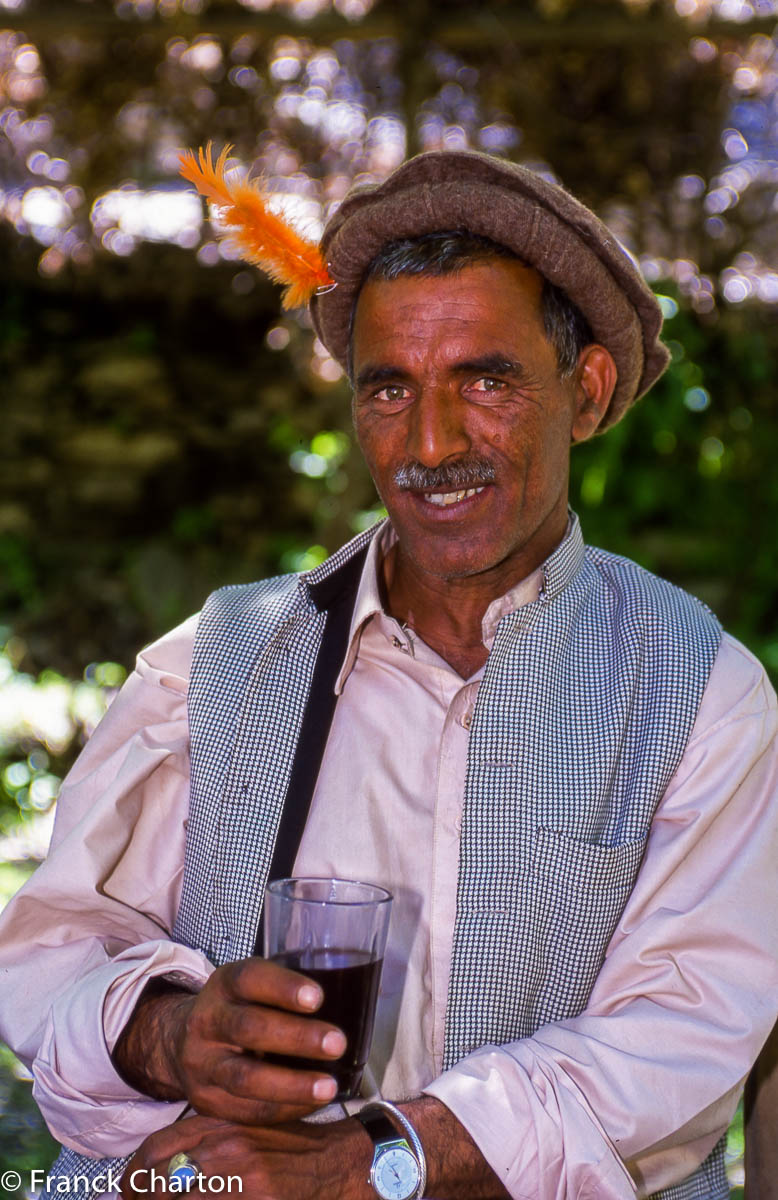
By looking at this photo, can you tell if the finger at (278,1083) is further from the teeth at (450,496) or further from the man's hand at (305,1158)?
the teeth at (450,496)

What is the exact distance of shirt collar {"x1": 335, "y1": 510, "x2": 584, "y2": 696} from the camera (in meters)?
2.29

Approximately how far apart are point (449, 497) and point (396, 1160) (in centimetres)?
108

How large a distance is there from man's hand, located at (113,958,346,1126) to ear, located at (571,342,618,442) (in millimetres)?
1312

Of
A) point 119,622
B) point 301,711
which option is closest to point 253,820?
point 301,711

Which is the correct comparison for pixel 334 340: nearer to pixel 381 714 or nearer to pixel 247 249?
pixel 247 249

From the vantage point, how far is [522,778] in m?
2.09

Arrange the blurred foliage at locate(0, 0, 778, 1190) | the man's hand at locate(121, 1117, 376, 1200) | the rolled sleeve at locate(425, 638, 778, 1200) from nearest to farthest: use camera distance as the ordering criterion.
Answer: the man's hand at locate(121, 1117, 376, 1200), the rolled sleeve at locate(425, 638, 778, 1200), the blurred foliage at locate(0, 0, 778, 1190)

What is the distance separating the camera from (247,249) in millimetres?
2414

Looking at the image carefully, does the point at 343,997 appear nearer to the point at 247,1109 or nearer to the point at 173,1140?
the point at 247,1109

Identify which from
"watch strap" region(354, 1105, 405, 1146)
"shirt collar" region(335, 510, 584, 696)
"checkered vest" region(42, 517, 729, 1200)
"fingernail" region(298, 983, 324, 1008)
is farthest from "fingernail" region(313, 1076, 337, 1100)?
"shirt collar" region(335, 510, 584, 696)

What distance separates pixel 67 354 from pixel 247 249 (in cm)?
480

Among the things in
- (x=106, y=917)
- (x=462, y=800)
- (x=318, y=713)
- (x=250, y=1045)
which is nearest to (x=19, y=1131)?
(x=106, y=917)

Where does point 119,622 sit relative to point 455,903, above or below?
above

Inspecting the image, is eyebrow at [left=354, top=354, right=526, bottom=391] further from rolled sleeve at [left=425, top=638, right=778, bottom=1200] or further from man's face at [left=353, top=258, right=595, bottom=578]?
rolled sleeve at [left=425, top=638, right=778, bottom=1200]
